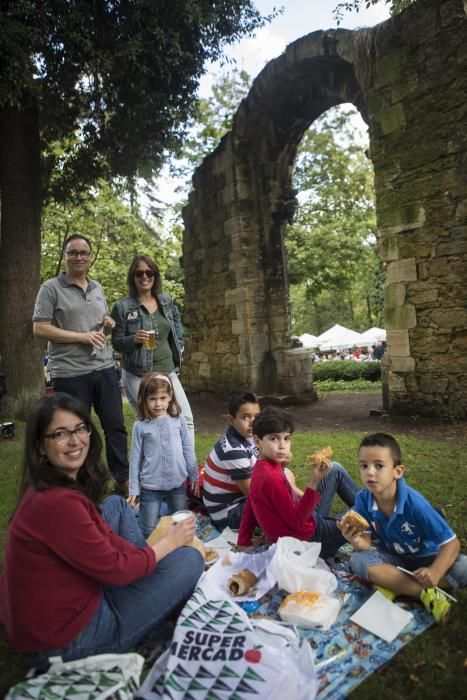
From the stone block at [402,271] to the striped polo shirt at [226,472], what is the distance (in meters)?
4.01

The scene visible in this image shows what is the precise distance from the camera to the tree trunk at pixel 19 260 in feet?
24.9

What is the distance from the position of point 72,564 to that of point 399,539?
5.27ft

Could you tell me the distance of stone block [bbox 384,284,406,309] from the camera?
638cm

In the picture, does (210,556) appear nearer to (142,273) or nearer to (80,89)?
(142,273)

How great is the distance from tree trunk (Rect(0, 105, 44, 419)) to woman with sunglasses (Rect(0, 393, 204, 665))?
614 centimetres

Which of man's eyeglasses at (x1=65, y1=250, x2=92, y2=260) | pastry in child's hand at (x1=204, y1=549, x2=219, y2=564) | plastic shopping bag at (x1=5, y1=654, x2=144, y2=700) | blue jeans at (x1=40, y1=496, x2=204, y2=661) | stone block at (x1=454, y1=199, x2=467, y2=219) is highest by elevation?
stone block at (x1=454, y1=199, x2=467, y2=219)

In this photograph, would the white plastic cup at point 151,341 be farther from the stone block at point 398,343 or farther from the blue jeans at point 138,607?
the stone block at point 398,343

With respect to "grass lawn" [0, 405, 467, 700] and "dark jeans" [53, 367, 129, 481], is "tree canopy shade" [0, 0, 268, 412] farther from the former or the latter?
"dark jeans" [53, 367, 129, 481]

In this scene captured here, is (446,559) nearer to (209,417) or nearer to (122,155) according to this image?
(209,417)

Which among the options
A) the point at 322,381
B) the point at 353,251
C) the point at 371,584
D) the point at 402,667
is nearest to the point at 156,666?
the point at 402,667

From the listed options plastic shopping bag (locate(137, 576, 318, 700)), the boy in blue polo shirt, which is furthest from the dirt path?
plastic shopping bag (locate(137, 576, 318, 700))

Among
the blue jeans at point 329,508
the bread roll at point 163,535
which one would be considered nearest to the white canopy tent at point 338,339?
the blue jeans at point 329,508

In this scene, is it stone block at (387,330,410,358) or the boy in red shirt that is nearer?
the boy in red shirt

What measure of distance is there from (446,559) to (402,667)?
21.2 inches
